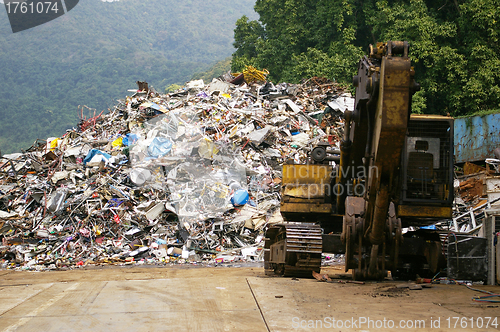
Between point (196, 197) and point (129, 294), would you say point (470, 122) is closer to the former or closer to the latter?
point (196, 197)

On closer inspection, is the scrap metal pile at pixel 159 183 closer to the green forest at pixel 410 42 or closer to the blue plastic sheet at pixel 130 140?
the blue plastic sheet at pixel 130 140

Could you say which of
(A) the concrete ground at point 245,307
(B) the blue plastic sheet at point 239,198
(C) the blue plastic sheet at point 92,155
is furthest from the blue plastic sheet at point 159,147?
(A) the concrete ground at point 245,307

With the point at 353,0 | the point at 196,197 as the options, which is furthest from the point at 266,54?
the point at 196,197

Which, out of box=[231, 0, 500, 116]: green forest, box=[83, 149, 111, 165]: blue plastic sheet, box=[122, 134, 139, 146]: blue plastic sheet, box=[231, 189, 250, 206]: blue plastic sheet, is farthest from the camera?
box=[231, 0, 500, 116]: green forest

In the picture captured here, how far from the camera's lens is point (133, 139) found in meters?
17.7

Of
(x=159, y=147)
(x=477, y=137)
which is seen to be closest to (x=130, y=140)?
(x=159, y=147)

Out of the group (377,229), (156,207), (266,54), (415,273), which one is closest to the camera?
(377,229)

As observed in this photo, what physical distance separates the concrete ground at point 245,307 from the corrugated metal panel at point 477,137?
14122mm

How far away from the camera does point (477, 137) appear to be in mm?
19797

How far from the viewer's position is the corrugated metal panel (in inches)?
754

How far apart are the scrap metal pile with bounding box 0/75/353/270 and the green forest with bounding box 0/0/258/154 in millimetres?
20620

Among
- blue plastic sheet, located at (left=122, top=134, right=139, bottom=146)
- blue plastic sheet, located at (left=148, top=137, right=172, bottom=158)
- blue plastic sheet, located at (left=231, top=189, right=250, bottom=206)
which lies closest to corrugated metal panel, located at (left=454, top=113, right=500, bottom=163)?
blue plastic sheet, located at (left=231, top=189, right=250, bottom=206)

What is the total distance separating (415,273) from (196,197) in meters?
8.01

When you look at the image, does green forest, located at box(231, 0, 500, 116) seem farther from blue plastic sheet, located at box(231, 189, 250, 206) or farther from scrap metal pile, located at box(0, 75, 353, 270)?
blue plastic sheet, located at box(231, 189, 250, 206)
